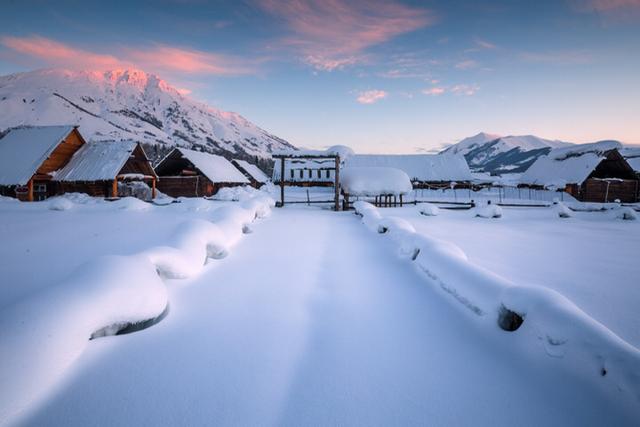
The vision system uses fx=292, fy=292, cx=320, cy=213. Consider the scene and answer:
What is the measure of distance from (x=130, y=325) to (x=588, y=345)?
4049 millimetres

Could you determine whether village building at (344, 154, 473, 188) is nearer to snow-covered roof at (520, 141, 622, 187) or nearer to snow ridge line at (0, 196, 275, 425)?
snow-covered roof at (520, 141, 622, 187)

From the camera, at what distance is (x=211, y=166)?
32969mm

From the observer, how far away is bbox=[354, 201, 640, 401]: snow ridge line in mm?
2033

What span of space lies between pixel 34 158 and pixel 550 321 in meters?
29.0

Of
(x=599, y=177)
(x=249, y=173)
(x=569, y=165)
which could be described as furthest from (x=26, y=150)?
(x=599, y=177)

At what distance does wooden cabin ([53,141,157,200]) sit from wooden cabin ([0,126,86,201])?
0.59 m

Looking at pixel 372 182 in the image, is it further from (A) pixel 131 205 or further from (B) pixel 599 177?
(B) pixel 599 177

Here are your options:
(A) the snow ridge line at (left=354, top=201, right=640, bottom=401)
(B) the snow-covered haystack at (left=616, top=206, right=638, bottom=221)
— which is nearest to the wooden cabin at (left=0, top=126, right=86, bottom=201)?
(A) the snow ridge line at (left=354, top=201, right=640, bottom=401)

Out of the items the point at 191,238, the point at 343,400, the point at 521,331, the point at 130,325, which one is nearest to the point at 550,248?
the point at 521,331

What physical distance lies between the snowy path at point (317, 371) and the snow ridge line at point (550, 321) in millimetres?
150

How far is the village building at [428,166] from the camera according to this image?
1528 inches

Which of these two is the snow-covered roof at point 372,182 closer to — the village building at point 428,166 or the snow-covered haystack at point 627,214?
the snow-covered haystack at point 627,214

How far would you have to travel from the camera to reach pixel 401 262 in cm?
613

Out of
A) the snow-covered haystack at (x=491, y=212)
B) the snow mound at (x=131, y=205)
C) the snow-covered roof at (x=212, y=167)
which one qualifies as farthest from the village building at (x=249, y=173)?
the snow-covered haystack at (x=491, y=212)
